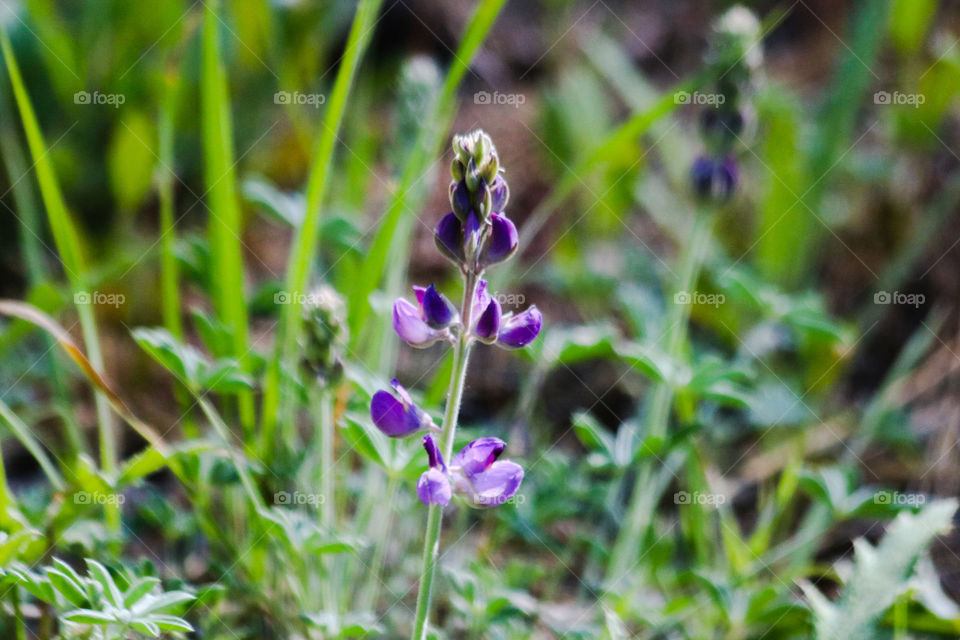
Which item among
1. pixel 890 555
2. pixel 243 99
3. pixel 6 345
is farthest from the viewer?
pixel 243 99

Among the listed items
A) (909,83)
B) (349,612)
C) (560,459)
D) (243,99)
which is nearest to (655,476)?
(560,459)

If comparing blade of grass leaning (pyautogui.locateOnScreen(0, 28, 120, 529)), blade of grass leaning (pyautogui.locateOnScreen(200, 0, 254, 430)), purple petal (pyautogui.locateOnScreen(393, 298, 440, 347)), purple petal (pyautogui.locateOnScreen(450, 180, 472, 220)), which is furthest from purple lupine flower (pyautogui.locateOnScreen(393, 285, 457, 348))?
blade of grass leaning (pyautogui.locateOnScreen(0, 28, 120, 529))

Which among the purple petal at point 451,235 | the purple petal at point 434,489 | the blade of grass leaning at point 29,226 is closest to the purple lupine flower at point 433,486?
the purple petal at point 434,489

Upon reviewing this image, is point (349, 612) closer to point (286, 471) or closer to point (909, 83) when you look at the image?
point (286, 471)

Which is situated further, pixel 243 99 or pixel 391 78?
pixel 391 78

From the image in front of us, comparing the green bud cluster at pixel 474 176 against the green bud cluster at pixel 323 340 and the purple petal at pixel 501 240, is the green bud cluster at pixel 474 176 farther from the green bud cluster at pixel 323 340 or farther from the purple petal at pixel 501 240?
the green bud cluster at pixel 323 340

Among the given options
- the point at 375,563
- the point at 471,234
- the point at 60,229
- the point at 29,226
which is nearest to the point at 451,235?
the point at 471,234
